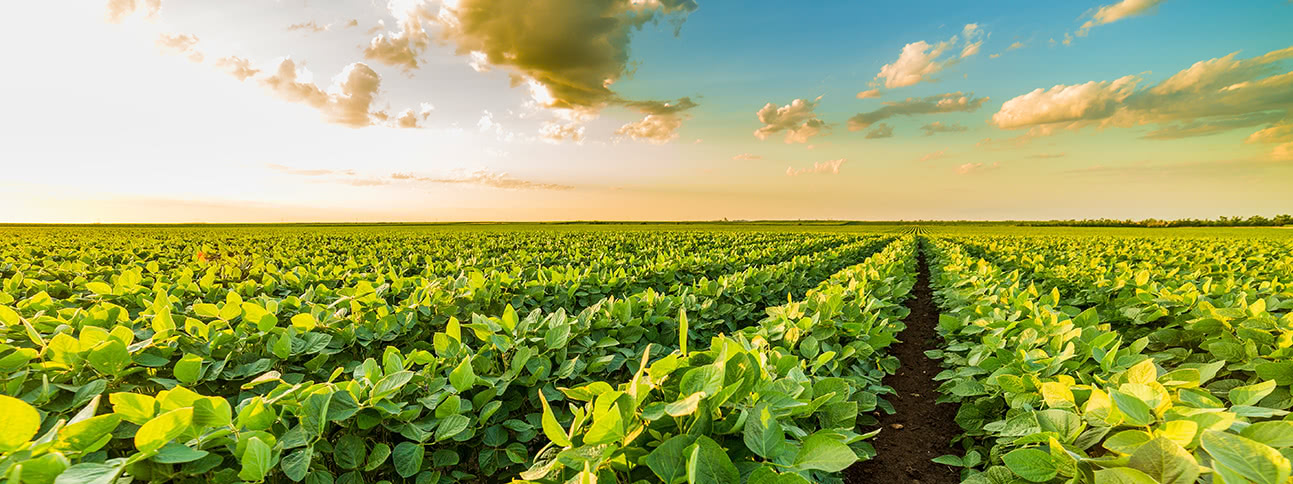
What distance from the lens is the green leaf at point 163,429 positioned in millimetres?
1229

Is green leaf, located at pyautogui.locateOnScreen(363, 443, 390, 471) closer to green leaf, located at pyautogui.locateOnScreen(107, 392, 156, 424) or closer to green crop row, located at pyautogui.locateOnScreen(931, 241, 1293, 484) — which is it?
green leaf, located at pyautogui.locateOnScreen(107, 392, 156, 424)

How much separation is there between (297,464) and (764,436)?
150 centimetres

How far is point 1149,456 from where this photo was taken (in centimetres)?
116

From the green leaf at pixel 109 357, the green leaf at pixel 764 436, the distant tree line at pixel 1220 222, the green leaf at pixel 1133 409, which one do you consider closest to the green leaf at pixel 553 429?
the green leaf at pixel 764 436

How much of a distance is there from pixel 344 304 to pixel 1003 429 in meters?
4.30

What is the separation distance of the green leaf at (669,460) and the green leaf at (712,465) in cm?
5

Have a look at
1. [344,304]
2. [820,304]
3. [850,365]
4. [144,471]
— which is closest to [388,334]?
[344,304]

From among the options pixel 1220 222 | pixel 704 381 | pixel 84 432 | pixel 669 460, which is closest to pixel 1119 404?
pixel 704 381

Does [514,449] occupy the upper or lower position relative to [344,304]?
lower

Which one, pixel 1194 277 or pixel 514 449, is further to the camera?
pixel 1194 277

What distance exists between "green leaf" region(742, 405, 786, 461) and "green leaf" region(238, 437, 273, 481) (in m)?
1.32

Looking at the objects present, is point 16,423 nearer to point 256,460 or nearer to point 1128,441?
point 256,460

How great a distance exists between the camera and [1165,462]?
113 cm

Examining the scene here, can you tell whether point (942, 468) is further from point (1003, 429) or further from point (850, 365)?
point (1003, 429)
